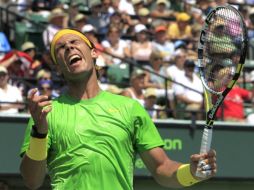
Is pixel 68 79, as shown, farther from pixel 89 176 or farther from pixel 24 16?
pixel 24 16

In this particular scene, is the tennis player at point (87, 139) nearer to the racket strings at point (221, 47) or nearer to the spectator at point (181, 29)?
the racket strings at point (221, 47)

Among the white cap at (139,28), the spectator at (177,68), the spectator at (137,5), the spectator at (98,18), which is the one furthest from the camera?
the spectator at (137,5)

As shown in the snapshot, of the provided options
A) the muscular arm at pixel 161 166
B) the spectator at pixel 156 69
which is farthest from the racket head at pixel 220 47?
the spectator at pixel 156 69

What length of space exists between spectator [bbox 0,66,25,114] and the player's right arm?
5450mm

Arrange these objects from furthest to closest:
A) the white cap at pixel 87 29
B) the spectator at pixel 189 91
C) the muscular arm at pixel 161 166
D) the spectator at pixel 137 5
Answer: the spectator at pixel 137 5 < the white cap at pixel 87 29 < the spectator at pixel 189 91 < the muscular arm at pixel 161 166

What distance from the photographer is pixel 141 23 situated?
14000 mm

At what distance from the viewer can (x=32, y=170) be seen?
447cm

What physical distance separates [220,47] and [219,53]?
3.7 inches

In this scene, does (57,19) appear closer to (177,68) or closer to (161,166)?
(177,68)

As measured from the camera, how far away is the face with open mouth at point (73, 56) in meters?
4.64

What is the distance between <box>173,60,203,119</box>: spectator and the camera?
11.5m

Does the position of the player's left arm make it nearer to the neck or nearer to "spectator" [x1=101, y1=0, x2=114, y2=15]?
the neck

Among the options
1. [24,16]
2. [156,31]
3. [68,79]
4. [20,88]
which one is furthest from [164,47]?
[68,79]

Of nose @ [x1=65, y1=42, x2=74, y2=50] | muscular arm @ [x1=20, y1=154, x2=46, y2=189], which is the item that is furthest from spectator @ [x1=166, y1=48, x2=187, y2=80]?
muscular arm @ [x1=20, y1=154, x2=46, y2=189]
